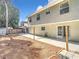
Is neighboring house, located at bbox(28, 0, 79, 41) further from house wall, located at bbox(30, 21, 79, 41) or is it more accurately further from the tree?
the tree

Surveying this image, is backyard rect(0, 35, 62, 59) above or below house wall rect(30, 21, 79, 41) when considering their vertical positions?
below

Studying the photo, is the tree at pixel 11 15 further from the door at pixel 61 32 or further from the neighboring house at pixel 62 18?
the door at pixel 61 32

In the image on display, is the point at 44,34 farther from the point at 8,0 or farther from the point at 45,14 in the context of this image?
the point at 8,0

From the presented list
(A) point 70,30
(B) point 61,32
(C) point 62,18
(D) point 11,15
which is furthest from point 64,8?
(D) point 11,15

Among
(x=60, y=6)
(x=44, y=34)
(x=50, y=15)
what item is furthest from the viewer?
(x=44, y=34)

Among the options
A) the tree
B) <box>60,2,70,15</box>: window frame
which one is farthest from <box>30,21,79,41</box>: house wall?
the tree

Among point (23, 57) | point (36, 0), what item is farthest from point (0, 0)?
point (23, 57)

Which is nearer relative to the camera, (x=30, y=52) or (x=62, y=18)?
(x=30, y=52)

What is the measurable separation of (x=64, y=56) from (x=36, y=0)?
88.7 ft

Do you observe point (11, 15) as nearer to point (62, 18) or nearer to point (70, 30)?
point (62, 18)

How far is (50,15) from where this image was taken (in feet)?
63.6

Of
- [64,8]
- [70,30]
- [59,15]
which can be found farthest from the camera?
[59,15]

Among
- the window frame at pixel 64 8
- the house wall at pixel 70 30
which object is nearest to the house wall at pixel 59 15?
the window frame at pixel 64 8

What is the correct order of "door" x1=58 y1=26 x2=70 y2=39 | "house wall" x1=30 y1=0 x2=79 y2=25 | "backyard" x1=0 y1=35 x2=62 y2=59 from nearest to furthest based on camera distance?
"backyard" x1=0 y1=35 x2=62 y2=59 → "house wall" x1=30 y1=0 x2=79 y2=25 → "door" x1=58 y1=26 x2=70 y2=39
